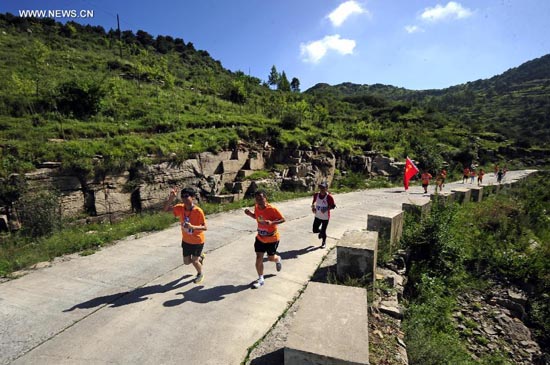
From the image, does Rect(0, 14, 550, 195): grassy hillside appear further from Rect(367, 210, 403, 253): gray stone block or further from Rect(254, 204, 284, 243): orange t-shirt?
Rect(367, 210, 403, 253): gray stone block

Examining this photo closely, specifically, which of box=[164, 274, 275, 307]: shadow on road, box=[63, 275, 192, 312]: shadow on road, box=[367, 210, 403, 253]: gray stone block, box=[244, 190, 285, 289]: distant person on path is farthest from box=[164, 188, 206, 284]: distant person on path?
box=[367, 210, 403, 253]: gray stone block

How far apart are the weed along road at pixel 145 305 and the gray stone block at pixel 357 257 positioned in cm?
94

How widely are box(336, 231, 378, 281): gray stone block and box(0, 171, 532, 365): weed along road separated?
94 cm

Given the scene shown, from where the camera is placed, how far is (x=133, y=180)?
39.2ft

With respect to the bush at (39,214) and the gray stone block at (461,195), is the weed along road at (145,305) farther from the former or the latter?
the gray stone block at (461,195)

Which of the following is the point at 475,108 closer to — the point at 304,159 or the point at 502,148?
the point at 502,148

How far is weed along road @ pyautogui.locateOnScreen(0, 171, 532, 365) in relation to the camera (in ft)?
12.1

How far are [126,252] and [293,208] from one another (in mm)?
7178

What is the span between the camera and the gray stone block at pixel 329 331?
2.69 m

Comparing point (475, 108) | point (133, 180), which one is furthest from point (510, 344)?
point (475, 108)

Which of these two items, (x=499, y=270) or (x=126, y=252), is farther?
(x=499, y=270)

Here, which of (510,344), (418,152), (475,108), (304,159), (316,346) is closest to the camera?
(316,346)

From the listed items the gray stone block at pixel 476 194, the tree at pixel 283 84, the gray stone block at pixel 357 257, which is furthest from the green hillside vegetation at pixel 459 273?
the tree at pixel 283 84

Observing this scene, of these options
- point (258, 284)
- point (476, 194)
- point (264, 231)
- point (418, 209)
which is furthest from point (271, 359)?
point (476, 194)
